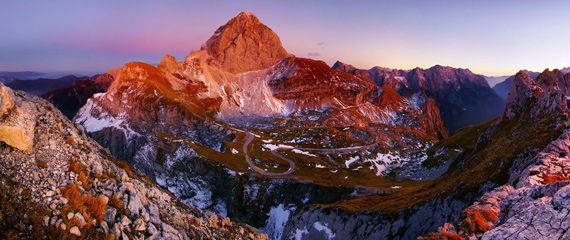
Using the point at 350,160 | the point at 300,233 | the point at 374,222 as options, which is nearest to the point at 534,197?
the point at 374,222

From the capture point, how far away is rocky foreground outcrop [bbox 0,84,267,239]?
12.8m

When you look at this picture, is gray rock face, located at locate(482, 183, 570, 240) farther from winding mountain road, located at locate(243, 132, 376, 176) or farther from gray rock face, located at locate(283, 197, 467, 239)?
winding mountain road, located at locate(243, 132, 376, 176)

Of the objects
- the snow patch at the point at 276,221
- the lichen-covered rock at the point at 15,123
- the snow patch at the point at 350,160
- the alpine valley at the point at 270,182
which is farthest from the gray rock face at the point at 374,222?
the snow patch at the point at 350,160

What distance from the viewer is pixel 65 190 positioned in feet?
46.6

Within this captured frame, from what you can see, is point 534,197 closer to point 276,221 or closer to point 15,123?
point 15,123

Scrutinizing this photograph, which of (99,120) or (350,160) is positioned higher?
(99,120)

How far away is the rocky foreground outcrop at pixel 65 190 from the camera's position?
12766 millimetres

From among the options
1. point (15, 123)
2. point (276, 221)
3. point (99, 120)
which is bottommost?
point (276, 221)

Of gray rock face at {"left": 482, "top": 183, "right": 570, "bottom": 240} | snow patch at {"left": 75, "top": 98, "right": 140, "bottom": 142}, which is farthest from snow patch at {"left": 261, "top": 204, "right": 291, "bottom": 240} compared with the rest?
snow patch at {"left": 75, "top": 98, "right": 140, "bottom": 142}

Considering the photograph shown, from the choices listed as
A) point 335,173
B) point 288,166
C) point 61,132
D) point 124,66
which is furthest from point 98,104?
point 61,132

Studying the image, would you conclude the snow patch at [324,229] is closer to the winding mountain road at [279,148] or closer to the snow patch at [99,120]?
the winding mountain road at [279,148]

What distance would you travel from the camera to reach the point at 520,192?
71.1ft

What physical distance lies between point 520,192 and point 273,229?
70320mm

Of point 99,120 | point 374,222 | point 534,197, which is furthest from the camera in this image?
point 99,120
